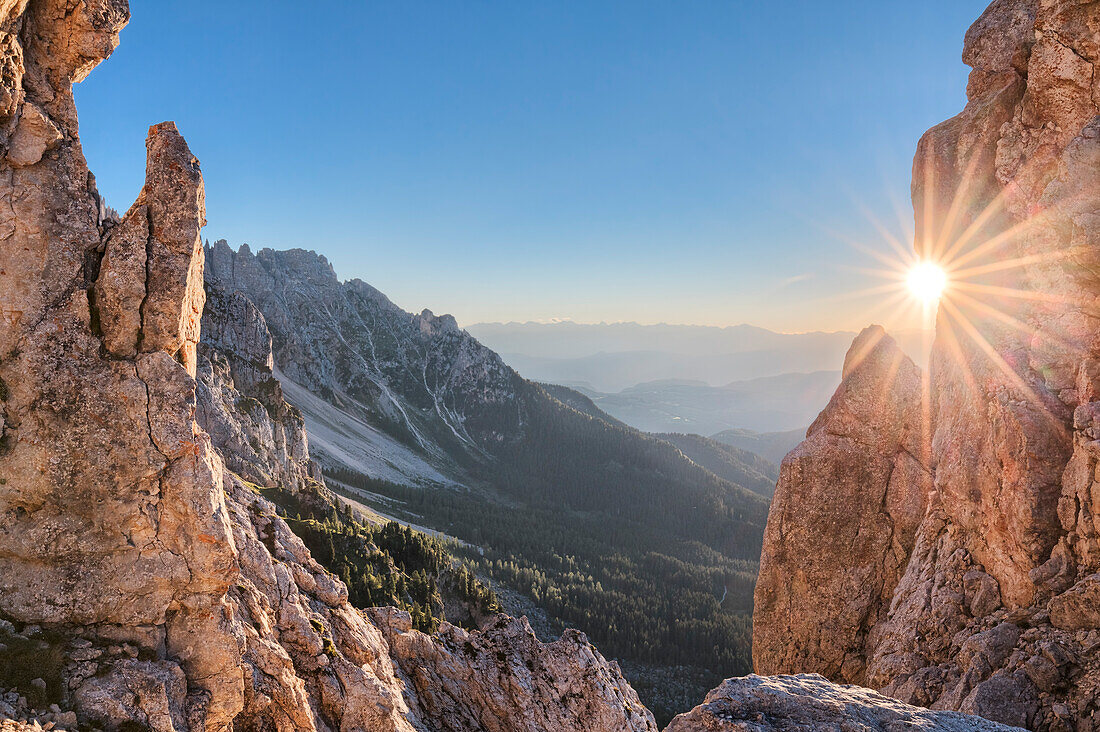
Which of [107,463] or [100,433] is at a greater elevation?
[100,433]

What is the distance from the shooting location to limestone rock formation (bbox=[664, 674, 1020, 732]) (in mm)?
13602

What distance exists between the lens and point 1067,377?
67.2ft

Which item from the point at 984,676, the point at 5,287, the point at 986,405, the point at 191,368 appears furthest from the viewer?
the point at 986,405

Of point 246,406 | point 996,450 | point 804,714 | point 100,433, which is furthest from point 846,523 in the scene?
point 246,406

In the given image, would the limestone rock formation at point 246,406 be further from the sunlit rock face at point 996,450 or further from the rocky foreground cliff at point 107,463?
the sunlit rock face at point 996,450

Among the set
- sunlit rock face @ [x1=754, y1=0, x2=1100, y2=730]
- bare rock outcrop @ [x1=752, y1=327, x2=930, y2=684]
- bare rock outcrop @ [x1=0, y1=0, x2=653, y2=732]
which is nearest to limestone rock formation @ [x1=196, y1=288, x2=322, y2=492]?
bare rock outcrop @ [x1=0, y1=0, x2=653, y2=732]

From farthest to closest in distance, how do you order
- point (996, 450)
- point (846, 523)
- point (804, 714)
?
1. point (846, 523)
2. point (996, 450)
3. point (804, 714)

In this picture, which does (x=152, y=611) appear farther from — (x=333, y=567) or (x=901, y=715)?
(x=333, y=567)

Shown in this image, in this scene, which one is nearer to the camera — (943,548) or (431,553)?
(943,548)

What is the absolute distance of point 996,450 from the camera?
21.9 metres

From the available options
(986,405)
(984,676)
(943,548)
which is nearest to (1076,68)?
(986,405)

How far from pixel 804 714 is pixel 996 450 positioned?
15253 mm

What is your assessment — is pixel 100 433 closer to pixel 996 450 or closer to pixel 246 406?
pixel 996 450

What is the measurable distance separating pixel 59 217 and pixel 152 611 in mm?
11250
